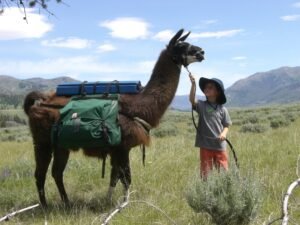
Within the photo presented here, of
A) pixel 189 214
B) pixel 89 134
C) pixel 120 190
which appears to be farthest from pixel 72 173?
pixel 189 214

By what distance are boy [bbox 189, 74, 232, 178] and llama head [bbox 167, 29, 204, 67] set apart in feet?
0.80

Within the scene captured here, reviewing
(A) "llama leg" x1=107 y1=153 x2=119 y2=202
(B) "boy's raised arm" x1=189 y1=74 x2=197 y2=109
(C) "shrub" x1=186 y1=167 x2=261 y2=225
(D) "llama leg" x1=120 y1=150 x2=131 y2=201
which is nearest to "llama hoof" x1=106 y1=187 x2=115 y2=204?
(A) "llama leg" x1=107 y1=153 x2=119 y2=202

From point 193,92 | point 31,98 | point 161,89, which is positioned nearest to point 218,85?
point 193,92

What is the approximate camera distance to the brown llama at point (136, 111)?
6504 millimetres

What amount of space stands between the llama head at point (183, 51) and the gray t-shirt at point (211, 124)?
22.7 inches

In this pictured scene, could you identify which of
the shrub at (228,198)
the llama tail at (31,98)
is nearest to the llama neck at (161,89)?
the llama tail at (31,98)

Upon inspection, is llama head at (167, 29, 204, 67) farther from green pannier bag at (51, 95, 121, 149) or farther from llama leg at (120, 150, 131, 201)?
Result: llama leg at (120, 150, 131, 201)

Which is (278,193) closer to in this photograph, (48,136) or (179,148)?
(48,136)

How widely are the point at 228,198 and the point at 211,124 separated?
5.98 ft

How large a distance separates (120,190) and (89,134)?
1.36 metres

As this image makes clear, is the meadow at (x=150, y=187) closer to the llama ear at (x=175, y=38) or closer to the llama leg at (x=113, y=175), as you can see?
the llama leg at (x=113, y=175)

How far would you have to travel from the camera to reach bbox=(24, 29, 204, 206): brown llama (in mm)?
6504

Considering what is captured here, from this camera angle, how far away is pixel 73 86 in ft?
22.9

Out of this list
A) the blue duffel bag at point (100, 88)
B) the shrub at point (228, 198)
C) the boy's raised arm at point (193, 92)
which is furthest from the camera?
the blue duffel bag at point (100, 88)
